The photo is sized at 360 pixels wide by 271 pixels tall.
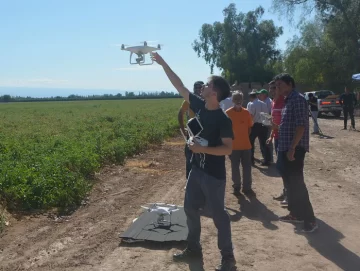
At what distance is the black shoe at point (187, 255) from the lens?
4.86 m

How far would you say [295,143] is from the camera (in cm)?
557

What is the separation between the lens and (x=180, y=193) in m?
8.09

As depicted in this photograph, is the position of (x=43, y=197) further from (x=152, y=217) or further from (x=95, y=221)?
(x=152, y=217)

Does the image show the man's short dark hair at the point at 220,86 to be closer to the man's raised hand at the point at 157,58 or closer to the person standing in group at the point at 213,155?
the person standing in group at the point at 213,155

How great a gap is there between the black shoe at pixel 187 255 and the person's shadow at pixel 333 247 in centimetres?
143

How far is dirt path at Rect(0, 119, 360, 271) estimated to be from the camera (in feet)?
16.0

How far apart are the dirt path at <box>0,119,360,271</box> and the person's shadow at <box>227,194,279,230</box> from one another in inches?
0.5

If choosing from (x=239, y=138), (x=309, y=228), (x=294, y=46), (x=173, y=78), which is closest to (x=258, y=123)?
(x=239, y=138)

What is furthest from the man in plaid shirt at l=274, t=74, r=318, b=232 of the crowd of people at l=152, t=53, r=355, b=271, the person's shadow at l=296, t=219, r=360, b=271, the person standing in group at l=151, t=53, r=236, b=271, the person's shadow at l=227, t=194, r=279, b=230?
the person standing in group at l=151, t=53, r=236, b=271

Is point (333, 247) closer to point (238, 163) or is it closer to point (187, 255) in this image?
point (187, 255)

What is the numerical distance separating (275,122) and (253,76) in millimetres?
48903

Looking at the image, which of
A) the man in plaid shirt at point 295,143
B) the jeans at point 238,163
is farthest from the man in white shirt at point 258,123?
the man in plaid shirt at point 295,143

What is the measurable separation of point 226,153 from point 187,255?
132cm

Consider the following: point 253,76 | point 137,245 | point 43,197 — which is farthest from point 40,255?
point 253,76
